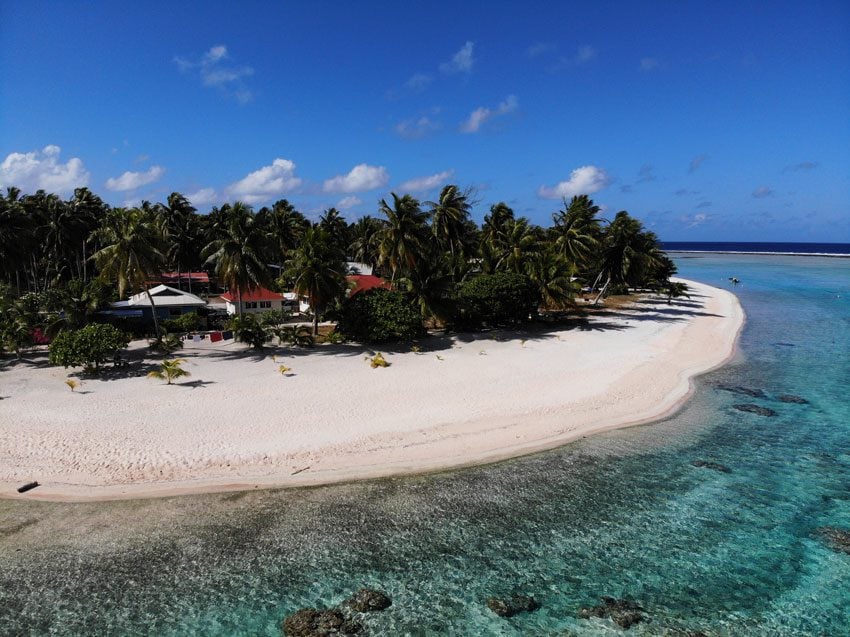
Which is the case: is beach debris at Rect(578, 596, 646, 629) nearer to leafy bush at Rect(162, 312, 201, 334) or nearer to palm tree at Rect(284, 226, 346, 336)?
palm tree at Rect(284, 226, 346, 336)

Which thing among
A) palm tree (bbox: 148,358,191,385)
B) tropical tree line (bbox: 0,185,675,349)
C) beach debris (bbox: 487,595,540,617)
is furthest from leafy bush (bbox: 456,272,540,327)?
beach debris (bbox: 487,595,540,617)

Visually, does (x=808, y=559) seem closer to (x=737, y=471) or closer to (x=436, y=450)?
(x=737, y=471)

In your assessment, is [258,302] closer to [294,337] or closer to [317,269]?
[294,337]

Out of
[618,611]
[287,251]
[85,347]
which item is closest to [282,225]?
[287,251]

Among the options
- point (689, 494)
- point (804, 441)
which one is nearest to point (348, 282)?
point (689, 494)

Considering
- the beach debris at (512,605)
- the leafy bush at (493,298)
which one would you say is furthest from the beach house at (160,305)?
the beach debris at (512,605)
